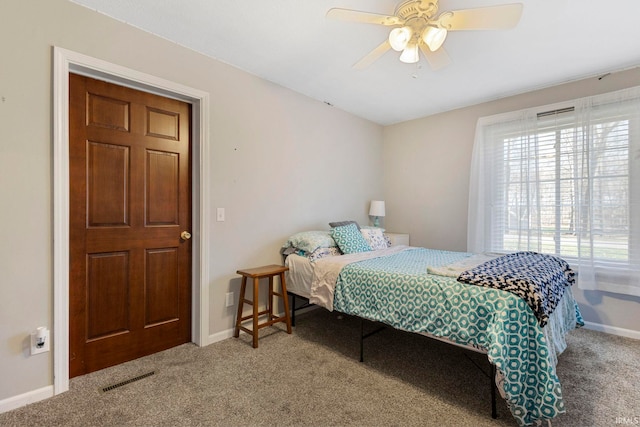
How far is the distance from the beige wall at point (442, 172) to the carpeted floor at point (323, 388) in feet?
4.75

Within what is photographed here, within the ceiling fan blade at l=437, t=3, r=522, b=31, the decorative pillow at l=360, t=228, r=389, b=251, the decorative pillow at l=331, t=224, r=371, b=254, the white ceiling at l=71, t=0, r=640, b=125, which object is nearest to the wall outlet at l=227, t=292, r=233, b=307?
the decorative pillow at l=331, t=224, r=371, b=254

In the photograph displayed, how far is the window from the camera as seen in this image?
2.71 metres

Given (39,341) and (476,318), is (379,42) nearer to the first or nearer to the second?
(476,318)

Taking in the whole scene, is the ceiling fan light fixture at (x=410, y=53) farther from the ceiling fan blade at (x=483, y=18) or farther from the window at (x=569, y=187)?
the window at (x=569, y=187)

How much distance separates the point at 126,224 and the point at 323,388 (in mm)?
1873

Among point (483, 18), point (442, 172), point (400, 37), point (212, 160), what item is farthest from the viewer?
point (442, 172)

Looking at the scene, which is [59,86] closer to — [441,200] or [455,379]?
[455,379]

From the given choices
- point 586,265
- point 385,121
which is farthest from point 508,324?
point 385,121

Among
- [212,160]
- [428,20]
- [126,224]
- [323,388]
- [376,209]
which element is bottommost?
[323,388]

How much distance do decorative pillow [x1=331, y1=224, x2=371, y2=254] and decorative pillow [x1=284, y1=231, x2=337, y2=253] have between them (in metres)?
0.07

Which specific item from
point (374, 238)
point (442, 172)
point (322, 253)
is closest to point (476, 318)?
point (322, 253)

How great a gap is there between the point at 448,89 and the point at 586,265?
2276mm

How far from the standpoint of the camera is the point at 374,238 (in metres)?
3.43

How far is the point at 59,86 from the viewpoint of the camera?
6.01 feet
